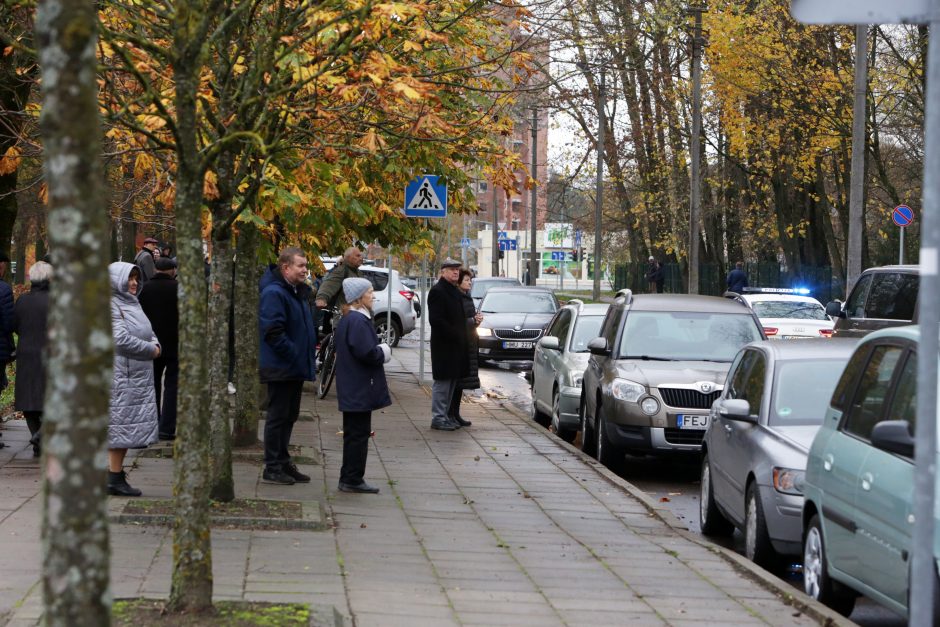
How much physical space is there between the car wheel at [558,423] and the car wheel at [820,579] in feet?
26.5

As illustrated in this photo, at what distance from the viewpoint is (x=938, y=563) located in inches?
222

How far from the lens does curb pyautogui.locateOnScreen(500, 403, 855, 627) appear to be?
6.85m

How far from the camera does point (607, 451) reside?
13.0 metres

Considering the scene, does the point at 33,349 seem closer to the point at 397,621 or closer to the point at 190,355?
the point at 190,355

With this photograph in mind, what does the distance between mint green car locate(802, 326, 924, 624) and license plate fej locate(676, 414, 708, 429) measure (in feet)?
15.5

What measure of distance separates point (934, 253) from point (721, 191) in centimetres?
4092

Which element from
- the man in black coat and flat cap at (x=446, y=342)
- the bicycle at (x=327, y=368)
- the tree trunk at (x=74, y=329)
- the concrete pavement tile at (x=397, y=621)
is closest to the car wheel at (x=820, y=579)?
the concrete pavement tile at (x=397, y=621)

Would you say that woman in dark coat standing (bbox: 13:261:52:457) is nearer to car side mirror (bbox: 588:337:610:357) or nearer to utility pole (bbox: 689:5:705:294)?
car side mirror (bbox: 588:337:610:357)

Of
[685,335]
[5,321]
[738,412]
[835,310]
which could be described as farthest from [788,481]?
[835,310]

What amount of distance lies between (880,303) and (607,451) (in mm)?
6154

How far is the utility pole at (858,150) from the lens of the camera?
952 inches

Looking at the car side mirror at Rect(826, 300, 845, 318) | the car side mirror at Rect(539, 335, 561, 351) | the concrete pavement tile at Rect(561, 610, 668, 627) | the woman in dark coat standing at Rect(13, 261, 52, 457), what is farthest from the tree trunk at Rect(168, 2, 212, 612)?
the car side mirror at Rect(826, 300, 845, 318)

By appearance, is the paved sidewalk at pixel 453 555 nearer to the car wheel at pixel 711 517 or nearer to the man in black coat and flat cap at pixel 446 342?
the car wheel at pixel 711 517

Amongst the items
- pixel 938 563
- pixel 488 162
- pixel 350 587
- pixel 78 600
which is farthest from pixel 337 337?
pixel 78 600
